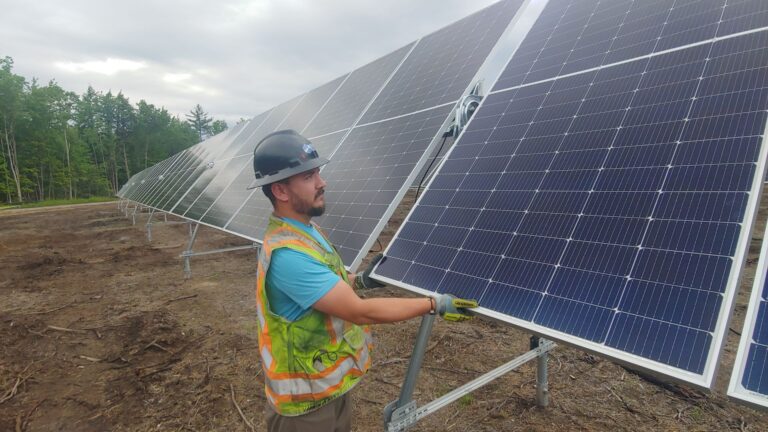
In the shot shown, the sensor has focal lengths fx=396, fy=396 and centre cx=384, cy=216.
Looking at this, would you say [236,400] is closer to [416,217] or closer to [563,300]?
[416,217]

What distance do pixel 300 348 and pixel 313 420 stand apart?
2.15ft

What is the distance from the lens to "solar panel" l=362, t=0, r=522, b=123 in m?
7.01

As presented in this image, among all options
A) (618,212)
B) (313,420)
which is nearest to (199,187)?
(313,420)

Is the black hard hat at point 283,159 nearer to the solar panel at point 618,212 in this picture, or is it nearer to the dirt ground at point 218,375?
the solar panel at point 618,212

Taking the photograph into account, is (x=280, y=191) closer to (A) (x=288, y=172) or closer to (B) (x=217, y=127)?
(A) (x=288, y=172)

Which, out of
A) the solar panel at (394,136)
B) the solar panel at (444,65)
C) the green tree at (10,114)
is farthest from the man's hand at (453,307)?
the green tree at (10,114)

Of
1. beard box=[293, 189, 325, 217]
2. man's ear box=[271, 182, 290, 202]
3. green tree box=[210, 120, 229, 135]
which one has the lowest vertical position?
beard box=[293, 189, 325, 217]

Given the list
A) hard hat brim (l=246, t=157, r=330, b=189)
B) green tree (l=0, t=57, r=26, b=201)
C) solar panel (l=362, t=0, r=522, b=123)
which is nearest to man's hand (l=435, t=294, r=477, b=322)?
hard hat brim (l=246, t=157, r=330, b=189)

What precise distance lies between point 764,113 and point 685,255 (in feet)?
4.50

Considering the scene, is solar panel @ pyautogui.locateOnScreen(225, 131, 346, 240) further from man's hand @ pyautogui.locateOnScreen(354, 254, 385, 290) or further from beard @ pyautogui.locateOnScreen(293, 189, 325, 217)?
beard @ pyautogui.locateOnScreen(293, 189, 325, 217)

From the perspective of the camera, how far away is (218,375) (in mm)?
6855

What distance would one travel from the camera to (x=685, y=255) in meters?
2.57

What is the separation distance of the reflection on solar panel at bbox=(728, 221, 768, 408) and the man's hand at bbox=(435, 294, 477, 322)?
62.2 inches

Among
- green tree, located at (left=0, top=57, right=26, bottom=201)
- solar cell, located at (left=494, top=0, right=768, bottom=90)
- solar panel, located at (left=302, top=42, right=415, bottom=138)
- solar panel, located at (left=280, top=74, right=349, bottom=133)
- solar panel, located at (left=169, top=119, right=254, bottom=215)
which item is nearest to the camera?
solar cell, located at (left=494, top=0, right=768, bottom=90)
